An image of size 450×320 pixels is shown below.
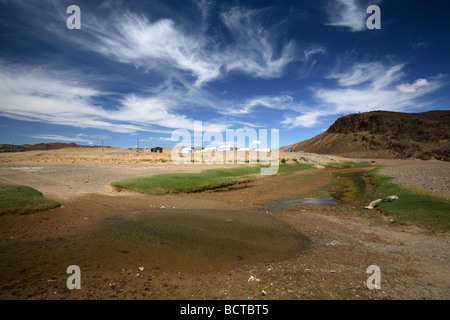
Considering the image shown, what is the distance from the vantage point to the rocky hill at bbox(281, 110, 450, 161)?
3393 inches

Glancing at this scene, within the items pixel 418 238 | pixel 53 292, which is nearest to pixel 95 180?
pixel 53 292

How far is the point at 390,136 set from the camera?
10494 cm

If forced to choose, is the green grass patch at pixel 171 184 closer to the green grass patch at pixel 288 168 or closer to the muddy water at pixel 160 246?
the muddy water at pixel 160 246

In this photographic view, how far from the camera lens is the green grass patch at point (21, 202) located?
11.3 meters

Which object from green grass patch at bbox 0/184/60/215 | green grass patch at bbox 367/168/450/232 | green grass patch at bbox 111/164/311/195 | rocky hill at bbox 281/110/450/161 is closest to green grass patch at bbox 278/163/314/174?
green grass patch at bbox 111/164/311/195

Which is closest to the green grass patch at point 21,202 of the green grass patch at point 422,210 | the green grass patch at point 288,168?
the green grass patch at point 422,210

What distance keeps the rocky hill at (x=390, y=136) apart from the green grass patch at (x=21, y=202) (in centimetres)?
9761

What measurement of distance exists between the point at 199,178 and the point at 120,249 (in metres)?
19.0

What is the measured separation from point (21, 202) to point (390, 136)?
132 metres

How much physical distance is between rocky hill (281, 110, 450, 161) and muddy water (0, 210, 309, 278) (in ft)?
293

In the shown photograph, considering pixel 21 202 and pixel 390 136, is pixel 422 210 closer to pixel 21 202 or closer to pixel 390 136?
pixel 21 202

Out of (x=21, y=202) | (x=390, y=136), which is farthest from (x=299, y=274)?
(x=390, y=136)

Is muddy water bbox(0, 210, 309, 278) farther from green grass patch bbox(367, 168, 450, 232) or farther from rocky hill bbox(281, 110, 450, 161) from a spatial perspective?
rocky hill bbox(281, 110, 450, 161)

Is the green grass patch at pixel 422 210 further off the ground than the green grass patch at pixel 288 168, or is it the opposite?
the green grass patch at pixel 288 168
